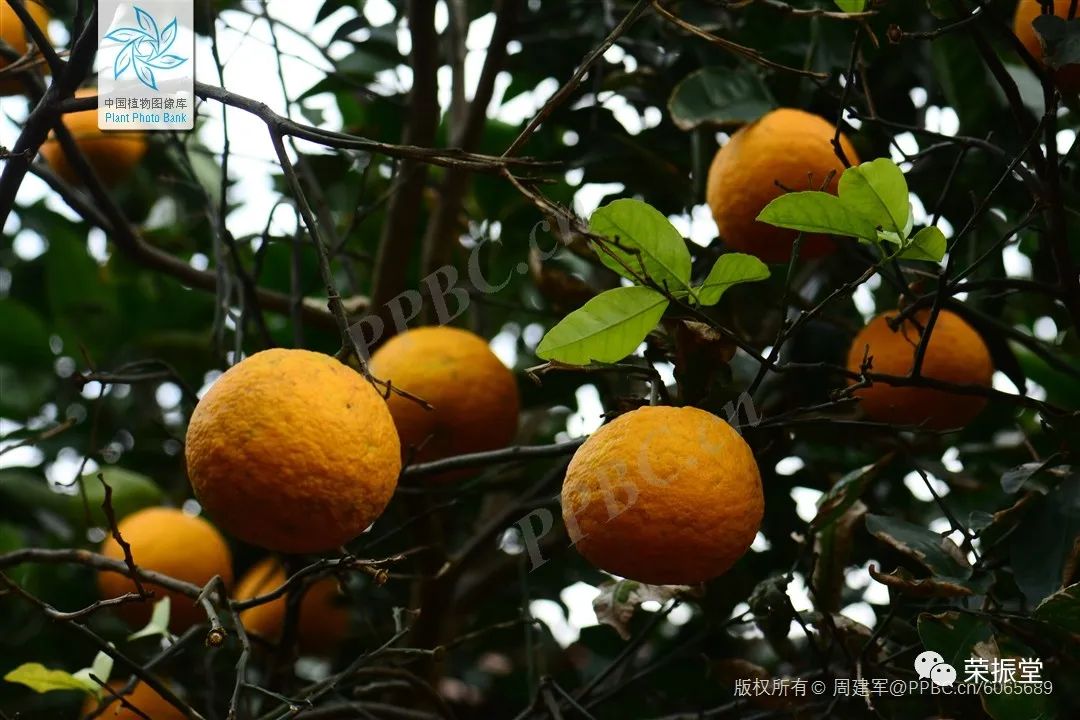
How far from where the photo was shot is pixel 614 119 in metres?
1.57

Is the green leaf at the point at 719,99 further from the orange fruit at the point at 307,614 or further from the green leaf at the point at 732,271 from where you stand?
the orange fruit at the point at 307,614

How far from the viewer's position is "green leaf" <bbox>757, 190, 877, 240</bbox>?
0.92m

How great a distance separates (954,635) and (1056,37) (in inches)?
22.8

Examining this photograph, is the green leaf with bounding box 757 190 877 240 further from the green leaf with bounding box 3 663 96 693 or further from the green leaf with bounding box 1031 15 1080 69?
the green leaf with bounding box 3 663 96 693

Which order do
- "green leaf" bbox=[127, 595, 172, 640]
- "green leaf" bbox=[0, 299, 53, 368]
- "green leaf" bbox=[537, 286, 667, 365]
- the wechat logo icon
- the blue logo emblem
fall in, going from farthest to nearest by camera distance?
"green leaf" bbox=[0, 299, 53, 368]
"green leaf" bbox=[127, 595, 172, 640]
the blue logo emblem
the wechat logo icon
"green leaf" bbox=[537, 286, 667, 365]

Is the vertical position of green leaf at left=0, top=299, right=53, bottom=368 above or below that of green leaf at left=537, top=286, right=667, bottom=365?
below

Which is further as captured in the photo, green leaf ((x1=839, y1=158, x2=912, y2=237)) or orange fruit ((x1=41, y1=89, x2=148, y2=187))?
orange fruit ((x1=41, y1=89, x2=148, y2=187))

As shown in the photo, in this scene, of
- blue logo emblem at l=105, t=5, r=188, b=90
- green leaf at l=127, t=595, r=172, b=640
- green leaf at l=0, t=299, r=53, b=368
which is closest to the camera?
blue logo emblem at l=105, t=5, r=188, b=90

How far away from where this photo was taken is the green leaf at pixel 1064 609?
3.17 ft

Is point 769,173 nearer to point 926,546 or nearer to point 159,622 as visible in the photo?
point 926,546

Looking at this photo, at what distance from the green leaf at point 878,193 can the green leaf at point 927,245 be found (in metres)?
0.01

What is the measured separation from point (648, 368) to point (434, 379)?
33 centimetres

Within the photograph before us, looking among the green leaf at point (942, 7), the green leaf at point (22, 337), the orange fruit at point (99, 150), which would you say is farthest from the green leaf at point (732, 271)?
the green leaf at point (22, 337)

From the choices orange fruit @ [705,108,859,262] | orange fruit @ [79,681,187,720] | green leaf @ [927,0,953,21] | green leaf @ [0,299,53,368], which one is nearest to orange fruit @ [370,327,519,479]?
orange fruit @ [705,108,859,262]
